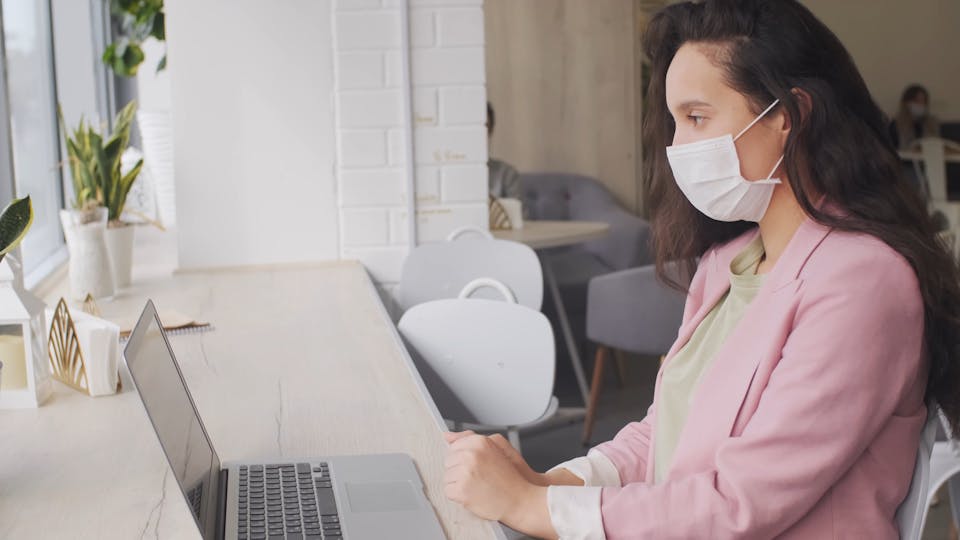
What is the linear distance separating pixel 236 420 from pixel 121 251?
1336 mm

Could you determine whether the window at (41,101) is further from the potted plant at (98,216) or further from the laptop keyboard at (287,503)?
the laptop keyboard at (287,503)

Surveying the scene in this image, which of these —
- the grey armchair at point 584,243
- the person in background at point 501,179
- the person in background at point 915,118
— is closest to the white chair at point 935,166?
the person in background at point 915,118

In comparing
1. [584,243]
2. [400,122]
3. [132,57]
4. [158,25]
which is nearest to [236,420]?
[400,122]

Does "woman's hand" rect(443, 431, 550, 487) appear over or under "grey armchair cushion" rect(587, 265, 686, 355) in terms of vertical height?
over

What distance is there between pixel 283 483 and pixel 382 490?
0.39 ft

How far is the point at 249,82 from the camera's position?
297 cm

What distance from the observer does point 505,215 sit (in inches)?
170

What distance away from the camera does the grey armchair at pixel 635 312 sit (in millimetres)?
3695

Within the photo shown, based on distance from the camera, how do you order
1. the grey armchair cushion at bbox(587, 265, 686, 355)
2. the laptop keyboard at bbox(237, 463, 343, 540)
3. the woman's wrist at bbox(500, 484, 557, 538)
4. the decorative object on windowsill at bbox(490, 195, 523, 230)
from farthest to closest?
the decorative object on windowsill at bbox(490, 195, 523, 230) < the grey armchair cushion at bbox(587, 265, 686, 355) < the woman's wrist at bbox(500, 484, 557, 538) < the laptop keyboard at bbox(237, 463, 343, 540)

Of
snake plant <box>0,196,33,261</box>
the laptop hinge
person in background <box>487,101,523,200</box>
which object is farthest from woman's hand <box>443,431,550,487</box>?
person in background <box>487,101,523,200</box>

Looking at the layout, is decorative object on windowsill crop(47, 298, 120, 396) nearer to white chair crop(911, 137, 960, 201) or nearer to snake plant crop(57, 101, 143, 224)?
snake plant crop(57, 101, 143, 224)

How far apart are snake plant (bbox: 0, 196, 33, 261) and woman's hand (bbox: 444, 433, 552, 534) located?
2.07ft

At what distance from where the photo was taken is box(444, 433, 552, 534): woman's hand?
122 centimetres

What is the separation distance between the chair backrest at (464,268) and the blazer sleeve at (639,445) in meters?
1.26
